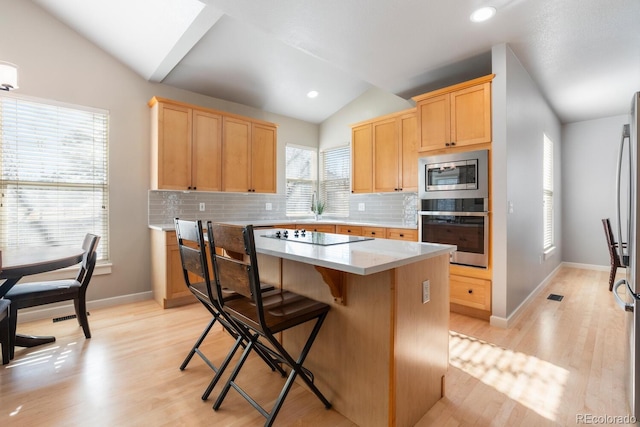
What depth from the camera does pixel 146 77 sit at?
372 centimetres

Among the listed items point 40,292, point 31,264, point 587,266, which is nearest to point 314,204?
point 40,292

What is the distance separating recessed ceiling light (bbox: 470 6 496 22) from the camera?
2.31 m

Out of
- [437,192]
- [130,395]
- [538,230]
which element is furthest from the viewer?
[538,230]

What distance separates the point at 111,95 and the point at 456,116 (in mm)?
3919

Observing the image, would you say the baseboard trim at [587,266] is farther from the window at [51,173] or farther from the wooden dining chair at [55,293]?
the window at [51,173]

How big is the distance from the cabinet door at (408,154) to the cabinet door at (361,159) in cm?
52

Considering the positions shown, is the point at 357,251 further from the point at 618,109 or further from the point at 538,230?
the point at 618,109

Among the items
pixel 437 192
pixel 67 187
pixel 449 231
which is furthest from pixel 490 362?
pixel 67 187

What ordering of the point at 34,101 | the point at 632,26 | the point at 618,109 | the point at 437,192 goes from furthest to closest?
the point at 618,109, the point at 437,192, the point at 34,101, the point at 632,26

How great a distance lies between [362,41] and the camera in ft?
9.18

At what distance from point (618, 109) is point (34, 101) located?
25.8ft

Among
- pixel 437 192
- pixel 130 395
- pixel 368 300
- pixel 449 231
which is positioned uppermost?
pixel 437 192

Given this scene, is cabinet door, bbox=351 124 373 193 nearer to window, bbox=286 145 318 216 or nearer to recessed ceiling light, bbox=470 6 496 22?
window, bbox=286 145 318 216

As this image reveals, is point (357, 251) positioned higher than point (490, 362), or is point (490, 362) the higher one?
point (357, 251)
